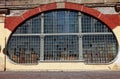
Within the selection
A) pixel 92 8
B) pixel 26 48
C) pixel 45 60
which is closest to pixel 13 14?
pixel 26 48

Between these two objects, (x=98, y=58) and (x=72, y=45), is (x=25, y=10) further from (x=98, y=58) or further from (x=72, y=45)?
(x=98, y=58)

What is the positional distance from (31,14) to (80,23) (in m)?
4.41

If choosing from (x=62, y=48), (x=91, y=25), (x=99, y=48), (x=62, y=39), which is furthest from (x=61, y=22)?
(x=99, y=48)

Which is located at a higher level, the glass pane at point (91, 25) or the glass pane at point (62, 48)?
the glass pane at point (91, 25)

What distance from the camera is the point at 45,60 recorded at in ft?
93.6

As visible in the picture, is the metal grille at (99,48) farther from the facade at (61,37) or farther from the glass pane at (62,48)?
the glass pane at (62,48)

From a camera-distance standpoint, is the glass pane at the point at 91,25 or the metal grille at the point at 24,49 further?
the metal grille at the point at 24,49

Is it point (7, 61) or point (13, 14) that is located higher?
point (13, 14)

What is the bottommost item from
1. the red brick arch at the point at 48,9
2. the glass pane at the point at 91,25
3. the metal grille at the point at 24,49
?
the metal grille at the point at 24,49

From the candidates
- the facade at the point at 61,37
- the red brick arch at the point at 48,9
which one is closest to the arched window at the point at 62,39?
the facade at the point at 61,37

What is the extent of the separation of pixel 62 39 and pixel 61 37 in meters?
0.20

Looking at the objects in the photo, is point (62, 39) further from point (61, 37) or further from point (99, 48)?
point (99, 48)

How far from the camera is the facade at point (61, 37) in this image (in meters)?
28.2

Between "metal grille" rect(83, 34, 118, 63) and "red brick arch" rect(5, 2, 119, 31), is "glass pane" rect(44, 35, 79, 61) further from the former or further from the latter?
"red brick arch" rect(5, 2, 119, 31)
